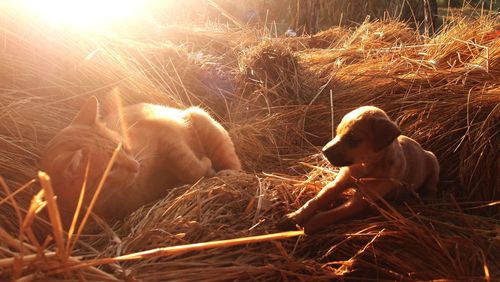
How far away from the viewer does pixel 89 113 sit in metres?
2.98

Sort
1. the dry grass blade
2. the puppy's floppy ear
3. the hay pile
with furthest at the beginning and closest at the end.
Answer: the puppy's floppy ear
the hay pile
the dry grass blade

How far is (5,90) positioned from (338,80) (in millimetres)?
2816

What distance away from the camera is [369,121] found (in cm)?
236

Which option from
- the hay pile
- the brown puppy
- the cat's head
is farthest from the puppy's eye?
the cat's head

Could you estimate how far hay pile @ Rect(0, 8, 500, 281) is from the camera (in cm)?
216

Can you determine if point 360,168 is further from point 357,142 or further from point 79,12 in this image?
point 79,12

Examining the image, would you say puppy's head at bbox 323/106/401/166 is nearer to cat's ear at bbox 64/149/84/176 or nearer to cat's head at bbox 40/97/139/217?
cat's head at bbox 40/97/139/217

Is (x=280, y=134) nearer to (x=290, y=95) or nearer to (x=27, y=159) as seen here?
(x=290, y=95)

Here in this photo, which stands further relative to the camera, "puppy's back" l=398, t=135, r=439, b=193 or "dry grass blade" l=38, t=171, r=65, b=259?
"puppy's back" l=398, t=135, r=439, b=193

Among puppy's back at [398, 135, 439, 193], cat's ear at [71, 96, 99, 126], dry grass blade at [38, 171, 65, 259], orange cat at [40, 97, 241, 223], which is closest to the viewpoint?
dry grass blade at [38, 171, 65, 259]

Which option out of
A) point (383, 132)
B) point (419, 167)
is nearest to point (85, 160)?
point (383, 132)

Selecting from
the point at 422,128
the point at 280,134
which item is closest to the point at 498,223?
the point at 422,128

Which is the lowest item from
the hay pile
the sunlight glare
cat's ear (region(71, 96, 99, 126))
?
the hay pile

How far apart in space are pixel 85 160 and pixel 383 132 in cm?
162
